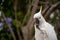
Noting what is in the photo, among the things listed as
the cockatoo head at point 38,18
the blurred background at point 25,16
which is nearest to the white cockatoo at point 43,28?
the cockatoo head at point 38,18

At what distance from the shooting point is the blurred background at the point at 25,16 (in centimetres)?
294

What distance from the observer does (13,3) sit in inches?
141

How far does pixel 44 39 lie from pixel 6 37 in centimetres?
202

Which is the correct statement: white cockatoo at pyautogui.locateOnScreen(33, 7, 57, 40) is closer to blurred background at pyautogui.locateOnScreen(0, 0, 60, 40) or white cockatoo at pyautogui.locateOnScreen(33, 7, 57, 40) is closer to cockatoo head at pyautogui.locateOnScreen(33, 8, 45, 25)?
cockatoo head at pyautogui.locateOnScreen(33, 8, 45, 25)

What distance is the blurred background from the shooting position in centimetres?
294

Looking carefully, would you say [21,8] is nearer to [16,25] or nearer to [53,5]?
[16,25]

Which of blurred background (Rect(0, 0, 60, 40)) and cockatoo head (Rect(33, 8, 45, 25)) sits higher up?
cockatoo head (Rect(33, 8, 45, 25))

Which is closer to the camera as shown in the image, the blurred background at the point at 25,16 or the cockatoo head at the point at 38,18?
the cockatoo head at the point at 38,18

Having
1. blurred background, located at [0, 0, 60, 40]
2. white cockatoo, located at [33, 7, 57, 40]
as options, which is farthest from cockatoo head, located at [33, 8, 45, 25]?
blurred background, located at [0, 0, 60, 40]

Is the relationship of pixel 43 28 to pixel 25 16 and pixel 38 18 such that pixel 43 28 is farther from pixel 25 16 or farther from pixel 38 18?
pixel 25 16

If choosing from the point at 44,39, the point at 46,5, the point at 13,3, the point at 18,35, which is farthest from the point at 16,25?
the point at 44,39

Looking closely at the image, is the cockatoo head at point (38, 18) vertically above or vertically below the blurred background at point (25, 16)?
above

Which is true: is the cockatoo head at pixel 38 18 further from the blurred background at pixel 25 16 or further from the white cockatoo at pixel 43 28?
the blurred background at pixel 25 16

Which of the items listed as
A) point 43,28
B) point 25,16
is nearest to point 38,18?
point 43,28
